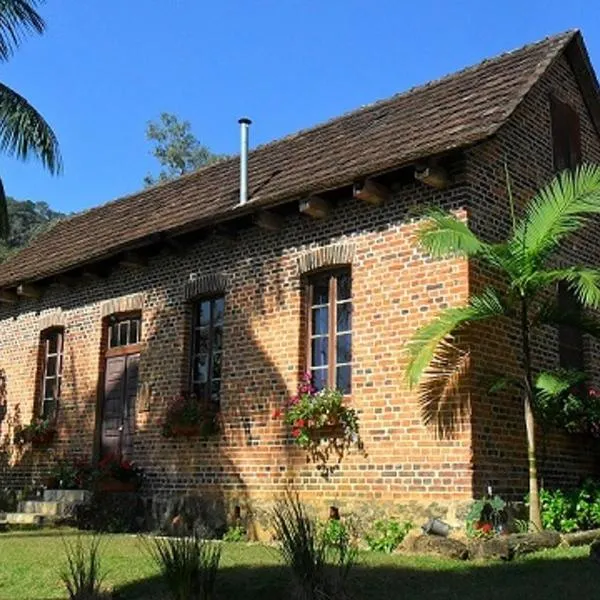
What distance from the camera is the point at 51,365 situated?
55.4 feet

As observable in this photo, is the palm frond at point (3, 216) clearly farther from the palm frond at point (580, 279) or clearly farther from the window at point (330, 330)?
the palm frond at point (580, 279)

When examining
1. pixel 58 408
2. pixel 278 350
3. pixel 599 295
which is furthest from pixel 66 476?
pixel 599 295

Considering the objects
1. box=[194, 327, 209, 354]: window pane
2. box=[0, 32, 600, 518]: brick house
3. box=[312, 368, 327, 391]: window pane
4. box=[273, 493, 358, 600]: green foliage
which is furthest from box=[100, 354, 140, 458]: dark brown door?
box=[273, 493, 358, 600]: green foliage

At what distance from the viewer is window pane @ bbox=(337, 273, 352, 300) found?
39.1 feet

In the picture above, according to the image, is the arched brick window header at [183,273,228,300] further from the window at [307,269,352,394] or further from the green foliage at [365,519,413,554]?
the green foliage at [365,519,413,554]

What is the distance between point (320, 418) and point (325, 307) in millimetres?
1710

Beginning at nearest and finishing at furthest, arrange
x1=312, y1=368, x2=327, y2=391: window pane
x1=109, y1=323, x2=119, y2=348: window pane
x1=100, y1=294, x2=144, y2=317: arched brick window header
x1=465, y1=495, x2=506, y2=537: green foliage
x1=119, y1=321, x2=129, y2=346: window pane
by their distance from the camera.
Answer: x1=465, y1=495, x2=506, y2=537: green foliage, x1=312, y1=368, x2=327, y2=391: window pane, x1=100, y1=294, x2=144, y2=317: arched brick window header, x1=119, y1=321, x2=129, y2=346: window pane, x1=109, y1=323, x2=119, y2=348: window pane

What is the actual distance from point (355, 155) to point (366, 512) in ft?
17.1

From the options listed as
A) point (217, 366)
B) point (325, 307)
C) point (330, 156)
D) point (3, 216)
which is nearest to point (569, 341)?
point (325, 307)

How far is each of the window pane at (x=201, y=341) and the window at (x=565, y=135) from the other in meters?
5.97

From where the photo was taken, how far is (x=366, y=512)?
35.3 feet

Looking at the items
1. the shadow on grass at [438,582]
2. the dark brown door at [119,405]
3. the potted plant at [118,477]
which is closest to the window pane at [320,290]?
the dark brown door at [119,405]

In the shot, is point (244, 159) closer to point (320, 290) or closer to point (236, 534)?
point (320, 290)

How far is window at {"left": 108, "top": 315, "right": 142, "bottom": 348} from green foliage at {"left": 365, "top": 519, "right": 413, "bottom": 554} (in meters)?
6.21
